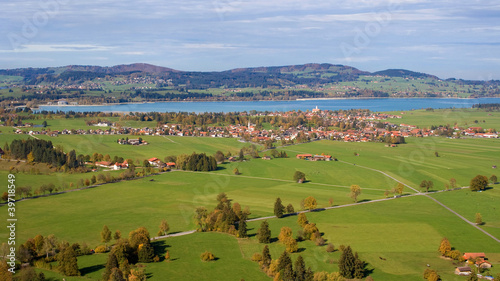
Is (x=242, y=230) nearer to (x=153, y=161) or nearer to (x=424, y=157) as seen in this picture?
(x=153, y=161)

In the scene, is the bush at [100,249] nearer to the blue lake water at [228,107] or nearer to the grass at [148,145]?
the grass at [148,145]

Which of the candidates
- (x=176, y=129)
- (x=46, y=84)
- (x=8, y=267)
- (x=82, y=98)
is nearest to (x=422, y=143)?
(x=176, y=129)

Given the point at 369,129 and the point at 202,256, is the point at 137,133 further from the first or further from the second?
the point at 202,256

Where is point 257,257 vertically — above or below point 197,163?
below

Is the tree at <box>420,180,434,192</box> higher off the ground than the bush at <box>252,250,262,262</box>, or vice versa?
the tree at <box>420,180,434,192</box>

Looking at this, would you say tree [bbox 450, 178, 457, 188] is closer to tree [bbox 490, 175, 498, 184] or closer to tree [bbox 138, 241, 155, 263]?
tree [bbox 490, 175, 498, 184]

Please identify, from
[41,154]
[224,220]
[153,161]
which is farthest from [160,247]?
[41,154]

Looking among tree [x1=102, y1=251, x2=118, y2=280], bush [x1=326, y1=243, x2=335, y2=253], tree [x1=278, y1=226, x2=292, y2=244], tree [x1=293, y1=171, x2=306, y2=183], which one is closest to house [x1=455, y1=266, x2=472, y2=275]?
bush [x1=326, y1=243, x2=335, y2=253]
